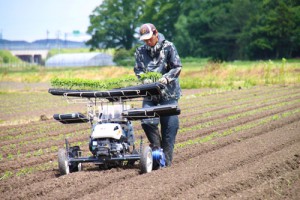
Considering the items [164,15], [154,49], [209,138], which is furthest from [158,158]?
[164,15]

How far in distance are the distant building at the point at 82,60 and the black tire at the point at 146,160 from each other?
9140 centimetres

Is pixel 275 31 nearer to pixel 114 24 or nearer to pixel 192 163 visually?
pixel 114 24

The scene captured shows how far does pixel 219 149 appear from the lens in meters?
12.2

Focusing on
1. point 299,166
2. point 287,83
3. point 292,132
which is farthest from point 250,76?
point 299,166

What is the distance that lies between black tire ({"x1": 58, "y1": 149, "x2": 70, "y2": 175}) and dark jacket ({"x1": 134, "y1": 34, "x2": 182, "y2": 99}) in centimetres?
156

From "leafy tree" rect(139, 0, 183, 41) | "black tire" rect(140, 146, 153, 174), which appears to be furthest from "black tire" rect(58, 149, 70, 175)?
"leafy tree" rect(139, 0, 183, 41)

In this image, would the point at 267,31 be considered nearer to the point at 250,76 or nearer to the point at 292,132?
the point at 250,76

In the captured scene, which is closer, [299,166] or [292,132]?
[299,166]

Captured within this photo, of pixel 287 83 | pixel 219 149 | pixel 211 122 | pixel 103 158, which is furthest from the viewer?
pixel 287 83

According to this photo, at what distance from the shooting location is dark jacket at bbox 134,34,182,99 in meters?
10.0

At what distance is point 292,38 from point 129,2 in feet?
137

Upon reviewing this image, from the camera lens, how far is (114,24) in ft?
332

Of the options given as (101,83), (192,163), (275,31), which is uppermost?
(275,31)

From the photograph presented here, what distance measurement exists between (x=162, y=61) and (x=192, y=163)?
64.6 inches
